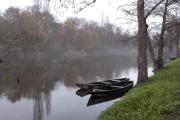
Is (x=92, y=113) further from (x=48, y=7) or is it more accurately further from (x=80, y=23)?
(x=80, y=23)

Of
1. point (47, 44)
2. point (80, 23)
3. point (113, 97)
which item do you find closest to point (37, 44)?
point (47, 44)

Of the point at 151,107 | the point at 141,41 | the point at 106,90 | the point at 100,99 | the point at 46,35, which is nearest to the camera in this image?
the point at 151,107

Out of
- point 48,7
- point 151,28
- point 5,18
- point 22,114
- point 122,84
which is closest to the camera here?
point 48,7

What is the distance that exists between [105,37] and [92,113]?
3964 inches

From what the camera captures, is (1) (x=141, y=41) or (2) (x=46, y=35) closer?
(1) (x=141, y=41)

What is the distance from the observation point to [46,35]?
265 ft

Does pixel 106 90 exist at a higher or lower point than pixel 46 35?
lower

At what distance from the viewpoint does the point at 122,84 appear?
24.2 metres

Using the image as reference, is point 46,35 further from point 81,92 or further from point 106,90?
point 106,90

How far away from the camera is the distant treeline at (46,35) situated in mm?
67250

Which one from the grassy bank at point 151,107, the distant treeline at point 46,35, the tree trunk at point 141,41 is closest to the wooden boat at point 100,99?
the tree trunk at point 141,41

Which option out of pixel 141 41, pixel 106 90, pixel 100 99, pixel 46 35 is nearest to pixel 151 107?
pixel 141 41

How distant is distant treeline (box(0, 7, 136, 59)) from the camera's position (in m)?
67.2

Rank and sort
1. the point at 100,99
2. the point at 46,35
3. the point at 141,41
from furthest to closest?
the point at 46,35, the point at 100,99, the point at 141,41
